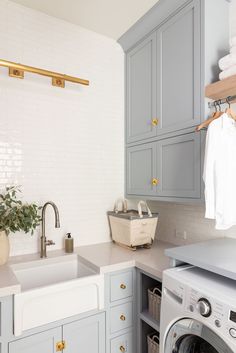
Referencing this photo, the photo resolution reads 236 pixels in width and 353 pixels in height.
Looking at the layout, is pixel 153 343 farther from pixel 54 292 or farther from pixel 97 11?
pixel 97 11

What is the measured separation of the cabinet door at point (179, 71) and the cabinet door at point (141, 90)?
80 millimetres

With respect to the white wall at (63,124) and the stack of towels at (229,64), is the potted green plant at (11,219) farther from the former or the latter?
the stack of towels at (229,64)

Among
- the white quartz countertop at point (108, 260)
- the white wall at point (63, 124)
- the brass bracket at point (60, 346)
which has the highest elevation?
the white wall at point (63, 124)

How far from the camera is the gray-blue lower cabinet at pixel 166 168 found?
1.68 meters

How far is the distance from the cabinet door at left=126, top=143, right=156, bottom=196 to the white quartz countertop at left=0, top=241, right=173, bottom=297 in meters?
0.50

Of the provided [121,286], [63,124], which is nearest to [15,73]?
[63,124]

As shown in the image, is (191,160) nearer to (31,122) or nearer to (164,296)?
(164,296)

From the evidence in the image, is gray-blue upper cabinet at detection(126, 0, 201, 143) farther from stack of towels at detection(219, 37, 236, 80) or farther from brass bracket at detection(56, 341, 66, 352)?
brass bracket at detection(56, 341, 66, 352)

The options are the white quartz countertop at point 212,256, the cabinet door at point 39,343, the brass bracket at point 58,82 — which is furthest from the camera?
the brass bracket at point 58,82

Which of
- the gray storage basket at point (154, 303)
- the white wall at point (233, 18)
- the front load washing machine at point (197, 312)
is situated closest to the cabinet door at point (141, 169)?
the gray storage basket at point (154, 303)

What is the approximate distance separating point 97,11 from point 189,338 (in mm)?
2273

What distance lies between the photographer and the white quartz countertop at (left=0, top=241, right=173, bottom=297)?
1402mm

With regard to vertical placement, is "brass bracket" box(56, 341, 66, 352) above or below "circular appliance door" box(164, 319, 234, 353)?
below

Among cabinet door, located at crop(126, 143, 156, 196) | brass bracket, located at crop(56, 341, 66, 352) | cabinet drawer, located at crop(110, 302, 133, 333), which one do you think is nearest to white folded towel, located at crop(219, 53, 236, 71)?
cabinet door, located at crop(126, 143, 156, 196)
